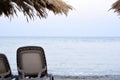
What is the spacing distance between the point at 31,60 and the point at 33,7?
126 centimetres

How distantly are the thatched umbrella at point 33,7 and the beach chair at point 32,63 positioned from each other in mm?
1012

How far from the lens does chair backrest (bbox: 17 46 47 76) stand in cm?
458

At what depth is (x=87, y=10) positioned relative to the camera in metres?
9.30

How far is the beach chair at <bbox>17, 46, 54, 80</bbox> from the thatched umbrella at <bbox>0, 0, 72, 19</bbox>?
3.32ft

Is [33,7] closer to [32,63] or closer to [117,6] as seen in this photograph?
[32,63]

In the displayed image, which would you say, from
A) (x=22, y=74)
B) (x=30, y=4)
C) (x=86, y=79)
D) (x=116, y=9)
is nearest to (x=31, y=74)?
(x=22, y=74)

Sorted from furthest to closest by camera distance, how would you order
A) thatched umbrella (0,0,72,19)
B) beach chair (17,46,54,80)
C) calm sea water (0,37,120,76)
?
calm sea water (0,37,120,76), thatched umbrella (0,0,72,19), beach chair (17,46,54,80)

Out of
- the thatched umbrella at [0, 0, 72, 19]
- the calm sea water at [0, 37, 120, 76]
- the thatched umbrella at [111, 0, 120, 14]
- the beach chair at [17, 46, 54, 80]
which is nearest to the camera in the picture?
the beach chair at [17, 46, 54, 80]

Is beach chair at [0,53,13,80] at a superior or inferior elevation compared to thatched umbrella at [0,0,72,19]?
inferior

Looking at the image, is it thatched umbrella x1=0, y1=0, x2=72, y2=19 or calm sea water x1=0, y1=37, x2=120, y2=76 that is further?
calm sea water x1=0, y1=37, x2=120, y2=76

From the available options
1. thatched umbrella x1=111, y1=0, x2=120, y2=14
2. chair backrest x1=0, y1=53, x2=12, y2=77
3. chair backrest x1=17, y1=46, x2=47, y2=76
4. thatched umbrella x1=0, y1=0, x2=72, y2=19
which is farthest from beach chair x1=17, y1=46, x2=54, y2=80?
thatched umbrella x1=111, y1=0, x2=120, y2=14

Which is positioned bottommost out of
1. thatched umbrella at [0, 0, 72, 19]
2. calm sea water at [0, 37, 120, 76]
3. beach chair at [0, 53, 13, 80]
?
calm sea water at [0, 37, 120, 76]

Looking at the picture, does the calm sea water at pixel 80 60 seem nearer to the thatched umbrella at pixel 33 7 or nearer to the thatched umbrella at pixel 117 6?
the thatched umbrella at pixel 117 6

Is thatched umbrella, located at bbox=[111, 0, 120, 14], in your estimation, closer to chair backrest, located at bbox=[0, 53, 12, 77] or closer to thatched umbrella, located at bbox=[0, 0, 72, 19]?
thatched umbrella, located at bbox=[0, 0, 72, 19]
